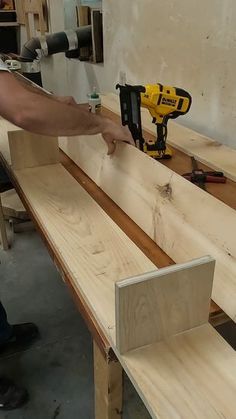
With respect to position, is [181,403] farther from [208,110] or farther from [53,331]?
[208,110]

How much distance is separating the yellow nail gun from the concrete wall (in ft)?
1.01

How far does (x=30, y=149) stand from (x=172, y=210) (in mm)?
703

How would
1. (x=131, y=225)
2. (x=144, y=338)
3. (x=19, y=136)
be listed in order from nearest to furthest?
(x=144, y=338) < (x=131, y=225) < (x=19, y=136)

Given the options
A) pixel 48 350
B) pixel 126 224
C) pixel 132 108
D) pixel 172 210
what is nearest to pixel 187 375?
pixel 172 210

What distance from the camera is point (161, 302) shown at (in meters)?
0.70

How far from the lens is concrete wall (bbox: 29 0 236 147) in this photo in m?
1.59

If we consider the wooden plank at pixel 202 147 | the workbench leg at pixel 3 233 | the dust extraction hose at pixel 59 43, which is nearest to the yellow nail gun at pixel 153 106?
the wooden plank at pixel 202 147

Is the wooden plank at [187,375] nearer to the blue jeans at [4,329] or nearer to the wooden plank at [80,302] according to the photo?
the wooden plank at [80,302]

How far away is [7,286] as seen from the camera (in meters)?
1.96

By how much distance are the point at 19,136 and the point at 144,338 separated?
0.97 metres

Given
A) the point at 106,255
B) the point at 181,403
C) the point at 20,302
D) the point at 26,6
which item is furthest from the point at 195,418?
the point at 26,6

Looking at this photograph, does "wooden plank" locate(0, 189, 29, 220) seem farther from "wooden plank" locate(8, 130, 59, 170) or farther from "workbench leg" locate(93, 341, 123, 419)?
"workbench leg" locate(93, 341, 123, 419)

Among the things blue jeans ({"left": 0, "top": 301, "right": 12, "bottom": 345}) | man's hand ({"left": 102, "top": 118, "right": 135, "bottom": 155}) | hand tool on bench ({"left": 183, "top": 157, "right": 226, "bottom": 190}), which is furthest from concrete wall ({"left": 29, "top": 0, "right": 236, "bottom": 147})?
blue jeans ({"left": 0, "top": 301, "right": 12, "bottom": 345})

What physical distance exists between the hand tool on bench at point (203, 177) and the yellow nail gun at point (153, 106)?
207 millimetres
